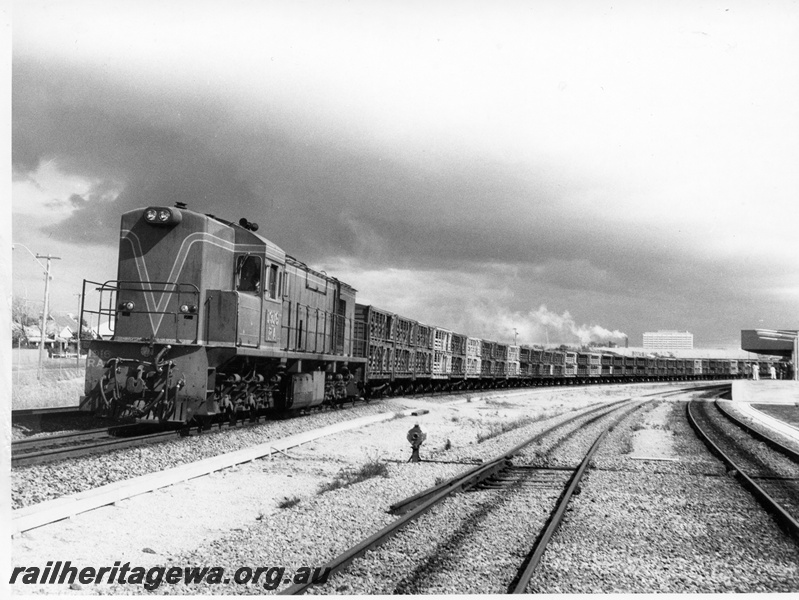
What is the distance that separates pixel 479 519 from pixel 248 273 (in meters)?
8.05

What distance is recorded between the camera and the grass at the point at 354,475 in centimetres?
898

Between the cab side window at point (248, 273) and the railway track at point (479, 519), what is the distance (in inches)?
242

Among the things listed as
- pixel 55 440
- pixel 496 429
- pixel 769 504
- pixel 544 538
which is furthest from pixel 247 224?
pixel 769 504

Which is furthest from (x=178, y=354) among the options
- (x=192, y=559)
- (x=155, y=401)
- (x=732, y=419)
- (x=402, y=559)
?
(x=732, y=419)

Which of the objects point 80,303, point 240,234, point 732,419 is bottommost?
point 732,419

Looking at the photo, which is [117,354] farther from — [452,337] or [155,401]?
[452,337]

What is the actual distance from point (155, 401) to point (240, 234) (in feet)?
13.1

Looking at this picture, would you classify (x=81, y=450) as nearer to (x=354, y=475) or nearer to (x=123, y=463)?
(x=123, y=463)

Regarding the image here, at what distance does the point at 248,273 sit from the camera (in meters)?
13.6

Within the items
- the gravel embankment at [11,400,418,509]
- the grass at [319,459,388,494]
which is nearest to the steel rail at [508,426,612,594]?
the grass at [319,459,388,494]

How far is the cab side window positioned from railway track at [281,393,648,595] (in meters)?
6.15

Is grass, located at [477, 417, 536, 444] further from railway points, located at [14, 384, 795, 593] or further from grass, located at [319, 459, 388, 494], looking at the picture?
grass, located at [319, 459, 388, 494]

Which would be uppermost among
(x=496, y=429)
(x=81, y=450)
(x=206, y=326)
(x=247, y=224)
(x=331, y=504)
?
(x=247, y=224)

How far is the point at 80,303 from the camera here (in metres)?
11.8
